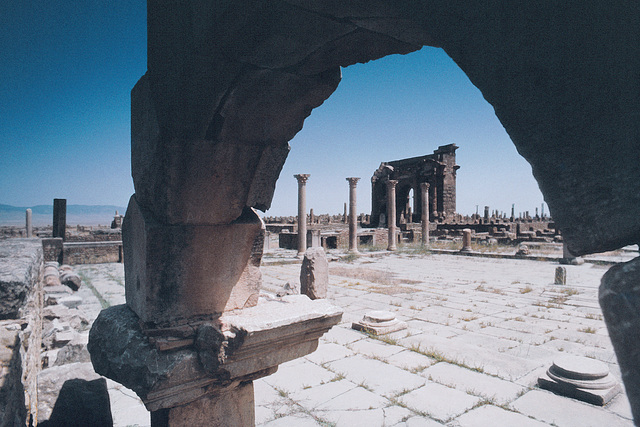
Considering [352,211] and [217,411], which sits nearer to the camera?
[217,411]

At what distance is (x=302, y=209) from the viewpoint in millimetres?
15430

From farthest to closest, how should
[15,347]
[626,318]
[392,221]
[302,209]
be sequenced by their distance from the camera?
[392,221] → [302,209] → [15,347] → [626,318]

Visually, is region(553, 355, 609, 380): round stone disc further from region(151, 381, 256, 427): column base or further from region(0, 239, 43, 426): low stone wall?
region(0, 239, 43, 426): low stone wall

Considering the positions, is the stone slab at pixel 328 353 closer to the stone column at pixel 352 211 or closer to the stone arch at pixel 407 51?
the stone arch at pixel 407 51

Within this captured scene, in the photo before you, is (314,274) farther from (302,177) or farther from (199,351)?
(302,177)

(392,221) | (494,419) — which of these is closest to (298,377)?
(494,419)

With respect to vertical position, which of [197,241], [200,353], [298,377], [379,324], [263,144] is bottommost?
[298,377]

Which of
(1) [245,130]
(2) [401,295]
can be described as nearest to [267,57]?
(1) [245,130]

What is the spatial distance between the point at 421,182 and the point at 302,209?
1967 cm

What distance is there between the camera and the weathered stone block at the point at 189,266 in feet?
6.48

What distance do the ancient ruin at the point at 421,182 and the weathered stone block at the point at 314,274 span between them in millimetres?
24244

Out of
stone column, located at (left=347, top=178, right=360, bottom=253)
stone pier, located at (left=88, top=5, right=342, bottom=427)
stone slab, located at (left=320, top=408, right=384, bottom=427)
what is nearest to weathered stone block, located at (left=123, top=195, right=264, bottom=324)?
stone pier, located at (left=88, top=5, right=342, bottom=427)

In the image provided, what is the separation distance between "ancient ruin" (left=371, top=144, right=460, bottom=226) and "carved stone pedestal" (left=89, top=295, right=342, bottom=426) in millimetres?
29421

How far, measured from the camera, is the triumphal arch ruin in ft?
2.31
